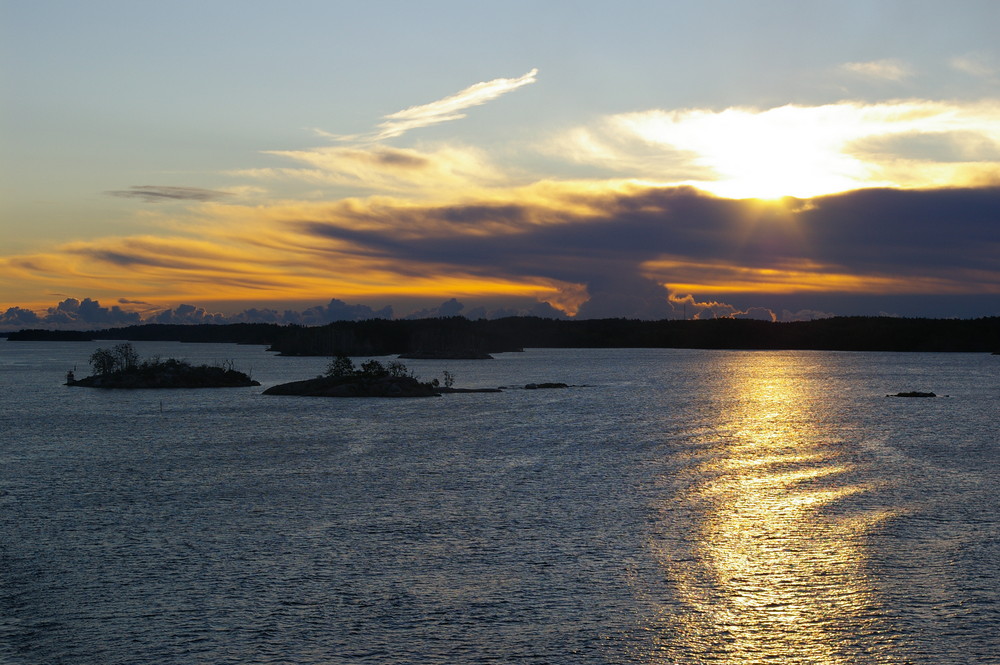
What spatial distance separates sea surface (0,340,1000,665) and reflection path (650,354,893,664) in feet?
0.44

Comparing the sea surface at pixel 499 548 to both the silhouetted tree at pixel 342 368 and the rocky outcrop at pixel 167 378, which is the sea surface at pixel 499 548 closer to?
the silhouetted tree at pixel 342 368

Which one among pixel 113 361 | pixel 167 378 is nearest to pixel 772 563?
pixel 167 378

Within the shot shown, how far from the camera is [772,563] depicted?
30.4 meters

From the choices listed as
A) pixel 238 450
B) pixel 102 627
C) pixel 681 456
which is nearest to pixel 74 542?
pixel 102 627

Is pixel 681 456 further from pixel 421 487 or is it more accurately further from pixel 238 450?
pixel 238 450

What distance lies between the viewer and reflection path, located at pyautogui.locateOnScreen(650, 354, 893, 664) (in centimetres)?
2242

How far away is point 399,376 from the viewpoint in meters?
130

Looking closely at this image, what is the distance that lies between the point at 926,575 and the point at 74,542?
101 ft

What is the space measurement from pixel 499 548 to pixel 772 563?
9.77 meters

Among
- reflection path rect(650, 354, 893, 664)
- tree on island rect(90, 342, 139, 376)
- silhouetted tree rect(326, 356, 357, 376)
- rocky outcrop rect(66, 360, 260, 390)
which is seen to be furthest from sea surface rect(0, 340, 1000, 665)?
tree on island rect(90, 342, 139, 376)

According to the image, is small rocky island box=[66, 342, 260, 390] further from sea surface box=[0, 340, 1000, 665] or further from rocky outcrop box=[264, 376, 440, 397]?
sea surface box=[0, 340, 1000, 665]

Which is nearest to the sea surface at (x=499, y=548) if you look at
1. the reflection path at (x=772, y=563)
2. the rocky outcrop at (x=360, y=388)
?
the reflection path at (x=772, y=563)

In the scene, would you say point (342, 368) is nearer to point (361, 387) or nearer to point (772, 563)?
point (361, 387)

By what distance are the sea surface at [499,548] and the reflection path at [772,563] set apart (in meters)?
0.14
